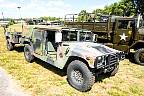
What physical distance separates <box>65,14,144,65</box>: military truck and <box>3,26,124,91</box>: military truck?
120 inches

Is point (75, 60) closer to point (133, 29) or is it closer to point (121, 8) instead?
point (133, 29)

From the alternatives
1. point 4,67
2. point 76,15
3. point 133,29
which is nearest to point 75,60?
point 4,67

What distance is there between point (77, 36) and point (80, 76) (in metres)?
1.73

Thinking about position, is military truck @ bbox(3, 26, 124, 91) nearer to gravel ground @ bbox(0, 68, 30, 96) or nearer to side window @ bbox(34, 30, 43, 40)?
side window @ bbox(34, 30, 43, 40)

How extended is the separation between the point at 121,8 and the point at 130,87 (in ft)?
113

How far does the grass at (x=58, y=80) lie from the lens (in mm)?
6574

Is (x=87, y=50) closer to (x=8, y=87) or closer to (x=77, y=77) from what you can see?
(x=77, y=77)

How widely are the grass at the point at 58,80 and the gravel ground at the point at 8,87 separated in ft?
0.70

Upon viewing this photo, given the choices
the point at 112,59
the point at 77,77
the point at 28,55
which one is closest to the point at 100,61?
the point at 112,59

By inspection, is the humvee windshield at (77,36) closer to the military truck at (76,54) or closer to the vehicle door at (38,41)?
the military truck at (76,54)

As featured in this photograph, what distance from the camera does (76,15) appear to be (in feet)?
48.1

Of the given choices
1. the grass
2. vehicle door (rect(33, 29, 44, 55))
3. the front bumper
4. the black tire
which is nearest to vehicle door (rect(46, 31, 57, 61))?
vehicle door (rect(33, 29, 44, 55))

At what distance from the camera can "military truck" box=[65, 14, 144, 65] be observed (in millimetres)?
10484

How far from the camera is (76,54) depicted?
6555mm
